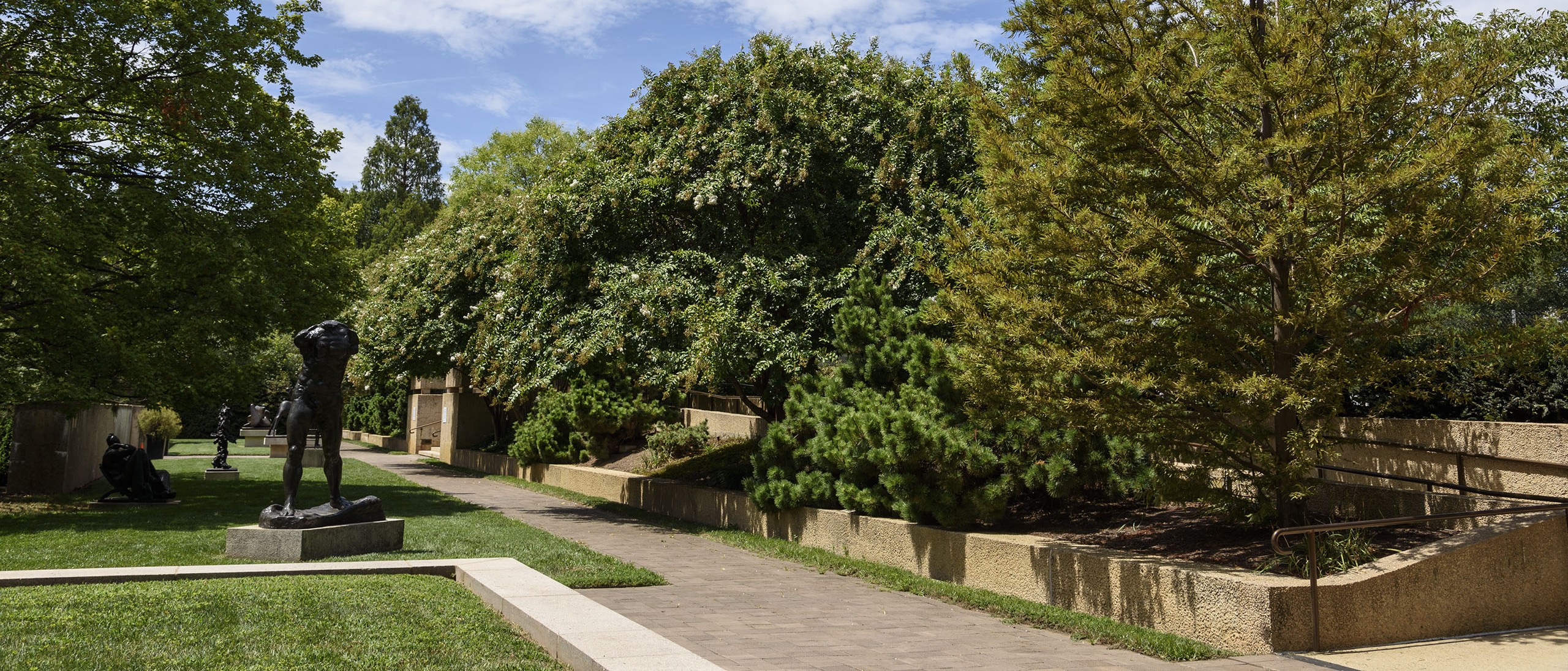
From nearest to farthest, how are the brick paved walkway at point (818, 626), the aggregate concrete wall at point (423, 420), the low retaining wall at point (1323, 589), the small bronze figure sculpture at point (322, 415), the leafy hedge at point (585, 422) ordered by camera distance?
the brick paved walkway at point (818, 626), the low retaining wall at point (1323, 589), the small bronze figure sculpture at point (322, 415), the leafy hedge at point (585, 422), the aggregate concrete wall at point (423, 420)

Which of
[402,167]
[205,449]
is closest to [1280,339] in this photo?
[205,449]

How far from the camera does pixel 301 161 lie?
17125mm

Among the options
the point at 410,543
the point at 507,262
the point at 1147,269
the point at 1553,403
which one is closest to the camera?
the point at 1147,269

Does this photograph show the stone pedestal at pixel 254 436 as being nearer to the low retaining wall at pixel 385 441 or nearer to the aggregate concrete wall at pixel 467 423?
the low retaining wall at pixel 385 441

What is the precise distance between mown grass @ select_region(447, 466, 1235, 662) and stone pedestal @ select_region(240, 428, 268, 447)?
30.8m

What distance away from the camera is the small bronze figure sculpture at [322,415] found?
1101 cm

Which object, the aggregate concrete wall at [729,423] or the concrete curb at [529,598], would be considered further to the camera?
the aggregate concrete wall at [729,423]

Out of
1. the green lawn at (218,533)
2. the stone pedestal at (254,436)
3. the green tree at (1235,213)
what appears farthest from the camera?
the stone pedestal at (254,436)

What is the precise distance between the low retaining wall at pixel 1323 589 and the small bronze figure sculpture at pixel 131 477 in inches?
563

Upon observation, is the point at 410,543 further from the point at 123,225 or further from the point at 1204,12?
the point at 1204,12

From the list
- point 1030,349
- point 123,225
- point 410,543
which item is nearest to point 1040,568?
point 1030,349

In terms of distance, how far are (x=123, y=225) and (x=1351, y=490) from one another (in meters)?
16.6

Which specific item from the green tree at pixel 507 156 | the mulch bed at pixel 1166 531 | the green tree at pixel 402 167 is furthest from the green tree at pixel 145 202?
the green tree at pixel 402 167

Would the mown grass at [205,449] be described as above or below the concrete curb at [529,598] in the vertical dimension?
below
